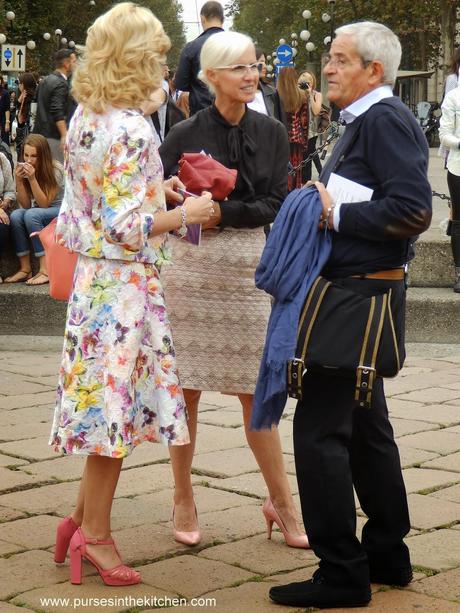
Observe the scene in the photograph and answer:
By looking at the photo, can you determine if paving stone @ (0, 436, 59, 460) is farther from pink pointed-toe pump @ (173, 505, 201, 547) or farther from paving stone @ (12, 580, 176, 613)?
paving stone @ (12, 580, 176, 613)

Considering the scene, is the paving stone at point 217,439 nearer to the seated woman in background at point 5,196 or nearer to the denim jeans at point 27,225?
the denim jeans at point 27,225

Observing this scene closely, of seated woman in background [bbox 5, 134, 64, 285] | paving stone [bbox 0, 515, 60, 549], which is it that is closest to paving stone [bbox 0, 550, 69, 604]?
paving stone [bbox 0, 515, 60, 549]

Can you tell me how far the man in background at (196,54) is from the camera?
1047 centimetres

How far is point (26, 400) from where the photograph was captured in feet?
23.6

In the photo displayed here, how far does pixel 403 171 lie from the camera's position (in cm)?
369

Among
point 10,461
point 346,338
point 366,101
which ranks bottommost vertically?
point 10,461

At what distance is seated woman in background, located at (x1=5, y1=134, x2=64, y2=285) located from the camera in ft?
32.1

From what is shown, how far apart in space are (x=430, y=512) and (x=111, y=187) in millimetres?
2031

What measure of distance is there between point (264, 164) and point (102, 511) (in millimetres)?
1425

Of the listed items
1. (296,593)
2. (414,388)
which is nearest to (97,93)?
(296,593)

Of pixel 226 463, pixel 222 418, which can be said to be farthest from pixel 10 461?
pixel 222 418

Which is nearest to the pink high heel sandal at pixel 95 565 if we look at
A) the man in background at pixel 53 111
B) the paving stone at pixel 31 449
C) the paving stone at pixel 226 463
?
the paving stone at pixel 226 463

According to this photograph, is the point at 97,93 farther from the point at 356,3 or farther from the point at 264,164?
the point at 356,3

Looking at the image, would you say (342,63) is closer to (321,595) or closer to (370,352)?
(370,352)
